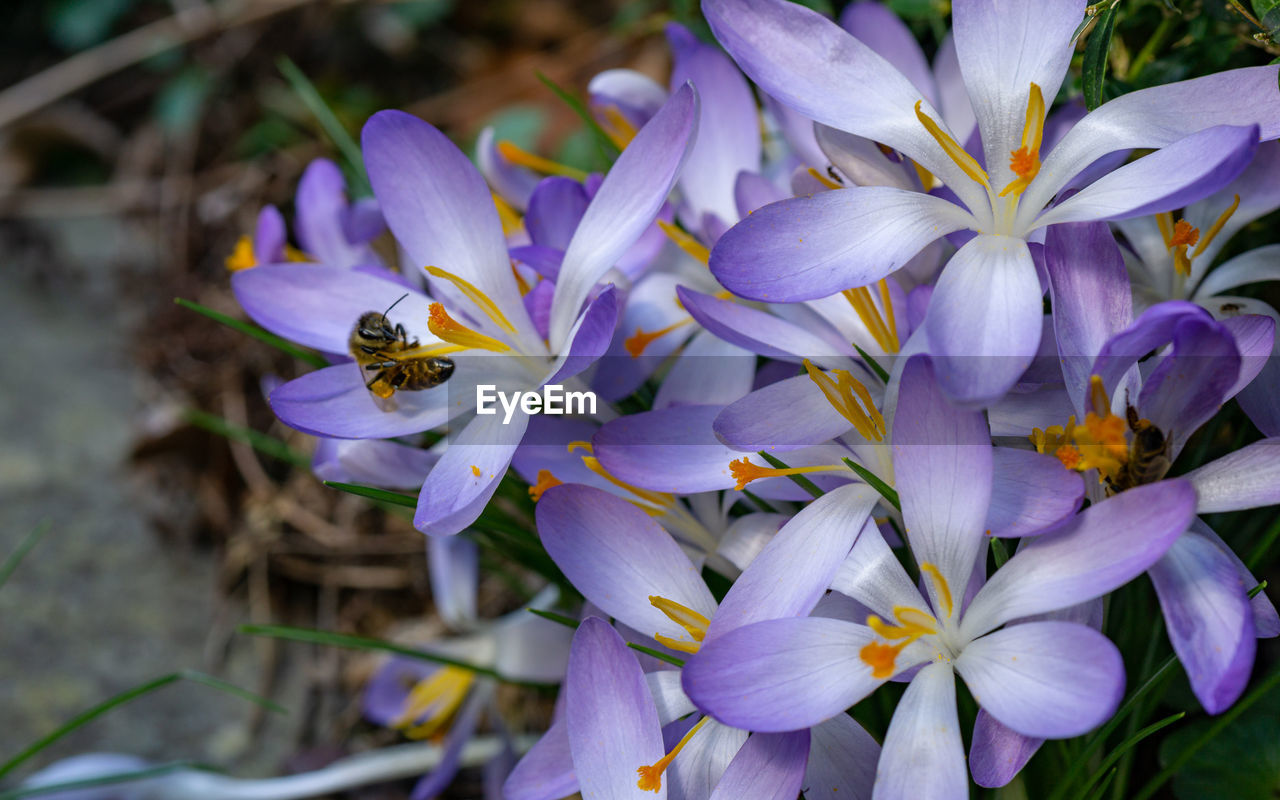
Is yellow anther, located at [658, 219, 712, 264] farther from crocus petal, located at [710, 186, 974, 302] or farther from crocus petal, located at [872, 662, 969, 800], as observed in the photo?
crocus petal, located at [872, 662, 969, 800]

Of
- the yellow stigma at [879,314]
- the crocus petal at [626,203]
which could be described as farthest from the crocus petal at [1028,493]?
the crocus petal at [626,203]

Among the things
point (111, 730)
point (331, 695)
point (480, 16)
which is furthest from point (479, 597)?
point (480, 16)

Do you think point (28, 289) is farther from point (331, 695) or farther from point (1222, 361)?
point (1222, 361)

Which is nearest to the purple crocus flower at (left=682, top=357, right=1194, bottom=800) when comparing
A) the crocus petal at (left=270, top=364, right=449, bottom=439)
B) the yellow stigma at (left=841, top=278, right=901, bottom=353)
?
the yellow stigma at (left=841, top=278, right=901, bottom=353)

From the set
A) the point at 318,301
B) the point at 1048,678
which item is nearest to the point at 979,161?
the point at 1048,678

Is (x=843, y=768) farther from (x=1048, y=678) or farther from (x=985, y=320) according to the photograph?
(x=985, y=320)

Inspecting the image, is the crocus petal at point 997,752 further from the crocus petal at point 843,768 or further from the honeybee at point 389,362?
the honeybee at point 389,362
